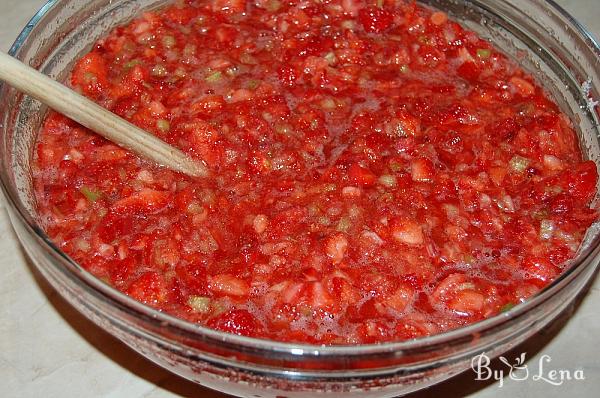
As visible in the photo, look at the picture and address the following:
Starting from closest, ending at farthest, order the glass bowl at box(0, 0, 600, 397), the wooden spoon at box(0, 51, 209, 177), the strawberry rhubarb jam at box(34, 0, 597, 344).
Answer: the glass bowl at box(0, 0, 600, 397), the wooden spoon at box(0, 51, 209, 177), the strawberry rhubarb jam at box(34, 0, 597, 344)

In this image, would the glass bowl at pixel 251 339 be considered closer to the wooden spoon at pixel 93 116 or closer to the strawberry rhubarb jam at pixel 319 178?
the strawberry rhubarb jam at pixel 319 178

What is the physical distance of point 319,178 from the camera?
2.82 m

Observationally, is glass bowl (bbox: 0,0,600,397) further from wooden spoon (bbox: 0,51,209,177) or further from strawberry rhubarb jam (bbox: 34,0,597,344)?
wooden spoon (bbox: 0,51,209,177)

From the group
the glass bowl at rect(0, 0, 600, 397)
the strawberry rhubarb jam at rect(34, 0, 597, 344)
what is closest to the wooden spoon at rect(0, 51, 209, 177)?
the strawberry rhubarb jam at rect(34, 0, 597, 344)

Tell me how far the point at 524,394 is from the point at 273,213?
117cm

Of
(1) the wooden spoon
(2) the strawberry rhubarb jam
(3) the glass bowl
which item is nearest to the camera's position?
(3) the glass bowl

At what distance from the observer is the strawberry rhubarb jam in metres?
2.46

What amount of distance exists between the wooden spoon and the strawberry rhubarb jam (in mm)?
68

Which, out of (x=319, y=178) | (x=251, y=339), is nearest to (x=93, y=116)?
(x=319, y=178)

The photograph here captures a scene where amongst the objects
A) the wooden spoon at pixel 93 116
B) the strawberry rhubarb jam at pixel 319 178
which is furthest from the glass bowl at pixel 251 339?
the wooden spoon at pixel 93 116

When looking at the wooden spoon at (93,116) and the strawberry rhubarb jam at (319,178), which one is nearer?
the wooden spoon at (93,116)

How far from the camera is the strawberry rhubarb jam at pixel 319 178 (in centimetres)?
246

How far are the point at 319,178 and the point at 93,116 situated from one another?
0.86 meters

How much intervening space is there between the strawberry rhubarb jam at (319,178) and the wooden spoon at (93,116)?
68 millimetres
